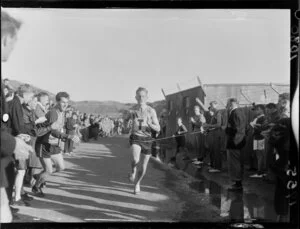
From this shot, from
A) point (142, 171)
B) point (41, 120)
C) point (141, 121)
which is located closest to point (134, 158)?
point (142, 171)

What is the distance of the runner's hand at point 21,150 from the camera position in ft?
7.30

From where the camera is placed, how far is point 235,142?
2.24m

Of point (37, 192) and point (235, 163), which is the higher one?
point (235, 163)

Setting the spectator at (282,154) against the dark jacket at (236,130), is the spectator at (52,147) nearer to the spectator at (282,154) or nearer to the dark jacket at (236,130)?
the dark jacket at (236,130)

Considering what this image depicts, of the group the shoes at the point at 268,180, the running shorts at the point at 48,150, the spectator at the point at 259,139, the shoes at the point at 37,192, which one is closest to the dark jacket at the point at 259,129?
the spectator at the point at 259,139

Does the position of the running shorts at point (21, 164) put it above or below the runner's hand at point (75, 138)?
below

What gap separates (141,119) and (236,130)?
1.79ft

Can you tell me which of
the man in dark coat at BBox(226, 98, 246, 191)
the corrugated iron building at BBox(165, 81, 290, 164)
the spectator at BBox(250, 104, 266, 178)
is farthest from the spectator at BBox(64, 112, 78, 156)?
the spectator at BBox(250, 104, 266, 178)

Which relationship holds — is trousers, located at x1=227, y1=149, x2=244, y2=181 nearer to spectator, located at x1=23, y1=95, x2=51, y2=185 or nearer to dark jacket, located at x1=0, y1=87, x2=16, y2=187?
spectator, located at x1=23, y1=95, x2=51, y2=185

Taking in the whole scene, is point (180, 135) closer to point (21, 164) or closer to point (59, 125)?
point (59, 125)

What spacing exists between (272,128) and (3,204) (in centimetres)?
160

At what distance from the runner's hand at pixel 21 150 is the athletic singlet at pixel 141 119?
0.61 meters

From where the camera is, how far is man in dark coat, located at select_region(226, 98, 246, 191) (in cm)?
223

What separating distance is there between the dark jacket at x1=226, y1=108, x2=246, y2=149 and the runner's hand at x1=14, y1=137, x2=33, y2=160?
3.75ft
